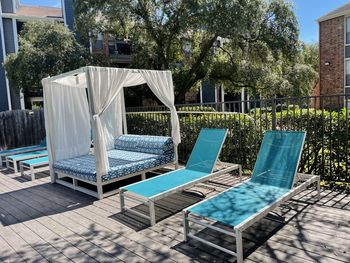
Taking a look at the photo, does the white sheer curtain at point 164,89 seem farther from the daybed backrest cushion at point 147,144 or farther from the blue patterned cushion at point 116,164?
the blue patterned cushion at point 116,164

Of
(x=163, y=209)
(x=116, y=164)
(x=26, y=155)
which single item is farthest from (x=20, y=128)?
(x=163, y=209)

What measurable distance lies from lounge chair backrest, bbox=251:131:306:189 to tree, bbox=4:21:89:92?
28.4 feet

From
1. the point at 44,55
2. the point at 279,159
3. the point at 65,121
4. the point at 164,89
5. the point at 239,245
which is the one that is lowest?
the point at 239,245

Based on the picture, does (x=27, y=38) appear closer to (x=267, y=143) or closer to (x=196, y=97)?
(x=267, y=143)

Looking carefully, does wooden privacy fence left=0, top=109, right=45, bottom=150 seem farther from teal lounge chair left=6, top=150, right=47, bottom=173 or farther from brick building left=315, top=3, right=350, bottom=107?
brick building left=315, top=3, right=350, bottom=107

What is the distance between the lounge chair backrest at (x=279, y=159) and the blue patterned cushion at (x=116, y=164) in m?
2.19

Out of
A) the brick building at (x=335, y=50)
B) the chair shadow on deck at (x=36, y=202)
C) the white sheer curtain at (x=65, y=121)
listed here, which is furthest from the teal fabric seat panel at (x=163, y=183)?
the brick building at (x=335, y=50)

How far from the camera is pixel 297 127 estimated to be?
5250 millimetres

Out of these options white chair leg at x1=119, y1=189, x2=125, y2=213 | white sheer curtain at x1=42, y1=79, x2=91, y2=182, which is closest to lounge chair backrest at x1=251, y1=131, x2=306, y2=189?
white chair leg at x1=119, y1=189, x2=125, y2=213

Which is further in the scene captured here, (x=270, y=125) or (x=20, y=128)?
(x=20, y=128)

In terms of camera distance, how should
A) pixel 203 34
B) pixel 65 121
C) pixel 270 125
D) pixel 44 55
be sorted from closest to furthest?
pixel 270 125
pixel 65 121
pixel 44 55
pixel 203 34

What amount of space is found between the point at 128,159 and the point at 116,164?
1.29ft

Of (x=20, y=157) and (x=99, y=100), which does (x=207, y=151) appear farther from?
(x=20, y=157)

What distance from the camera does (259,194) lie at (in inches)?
144
